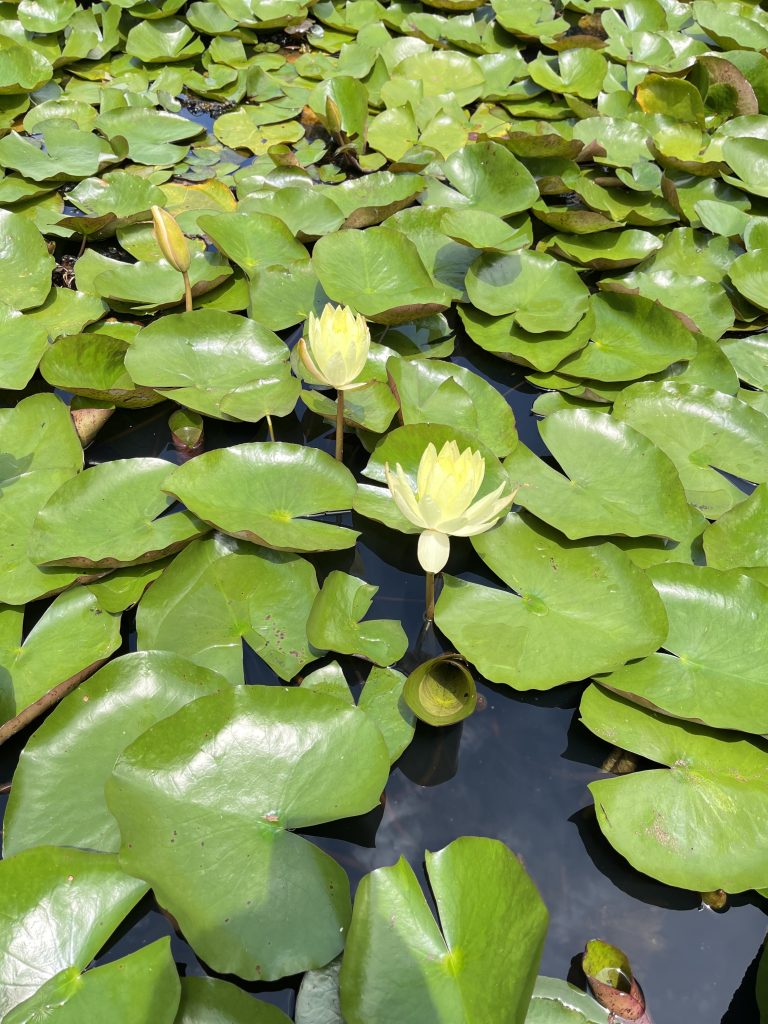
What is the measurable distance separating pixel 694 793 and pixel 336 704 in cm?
75

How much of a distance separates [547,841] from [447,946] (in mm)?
370

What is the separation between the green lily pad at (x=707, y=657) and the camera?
156 centimetres

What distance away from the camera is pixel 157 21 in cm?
411

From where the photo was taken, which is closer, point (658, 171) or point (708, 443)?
point (708, 443)

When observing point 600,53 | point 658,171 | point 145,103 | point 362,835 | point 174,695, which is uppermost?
point 600,53

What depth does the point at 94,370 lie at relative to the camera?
7.45ft

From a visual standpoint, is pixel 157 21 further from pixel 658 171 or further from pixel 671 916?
pixel 671 916

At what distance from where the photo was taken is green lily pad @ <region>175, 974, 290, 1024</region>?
3.78ft

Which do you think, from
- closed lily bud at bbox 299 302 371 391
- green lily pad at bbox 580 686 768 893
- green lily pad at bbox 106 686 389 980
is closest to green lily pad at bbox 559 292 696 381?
closed lily bud at bbox 299 302 371 391

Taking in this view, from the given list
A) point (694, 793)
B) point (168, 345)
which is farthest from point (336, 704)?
point (168, 345)

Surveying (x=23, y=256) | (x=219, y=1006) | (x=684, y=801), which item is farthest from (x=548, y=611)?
(x=23, y=256)

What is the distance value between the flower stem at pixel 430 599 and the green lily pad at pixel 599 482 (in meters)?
0.37

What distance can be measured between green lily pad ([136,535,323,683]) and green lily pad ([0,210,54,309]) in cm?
139

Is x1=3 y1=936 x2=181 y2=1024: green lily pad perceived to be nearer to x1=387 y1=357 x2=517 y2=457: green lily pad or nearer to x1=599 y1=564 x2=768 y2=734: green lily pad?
x1=599 y1=564 x2=768 y2=734: green lily pad
